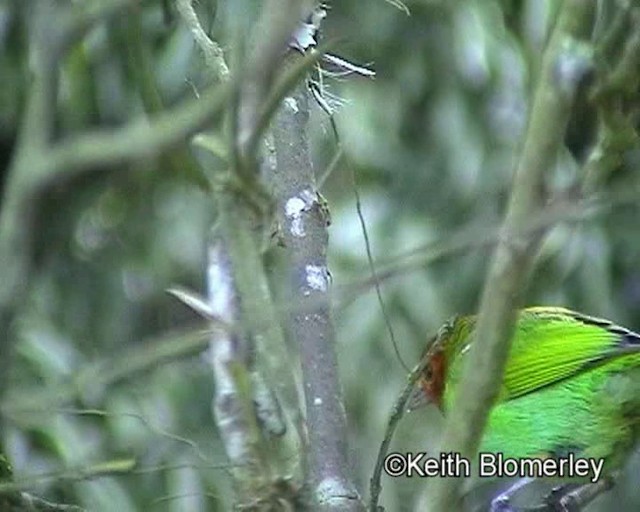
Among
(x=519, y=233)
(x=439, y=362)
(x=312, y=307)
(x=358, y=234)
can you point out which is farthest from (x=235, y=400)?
(x=358, y=234)

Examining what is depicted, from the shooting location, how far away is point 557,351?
196 cm

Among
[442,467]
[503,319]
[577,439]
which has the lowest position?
[577,439]

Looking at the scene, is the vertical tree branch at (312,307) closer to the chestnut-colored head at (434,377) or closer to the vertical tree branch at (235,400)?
the vertical tree branch at (235,400)

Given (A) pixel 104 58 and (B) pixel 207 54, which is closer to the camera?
(B) pixel 207 54

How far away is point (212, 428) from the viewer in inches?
132

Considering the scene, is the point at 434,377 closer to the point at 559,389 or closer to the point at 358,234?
the point at 559,389

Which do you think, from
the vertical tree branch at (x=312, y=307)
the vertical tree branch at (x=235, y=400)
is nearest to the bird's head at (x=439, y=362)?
the vertical tree branch at (x=312, y=307)

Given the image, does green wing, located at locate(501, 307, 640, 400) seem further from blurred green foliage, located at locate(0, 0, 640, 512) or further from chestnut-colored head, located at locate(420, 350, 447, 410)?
blurred green foliage, located at locate(0, 0, 640, 512)

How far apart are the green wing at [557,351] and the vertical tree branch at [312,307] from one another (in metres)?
0.36

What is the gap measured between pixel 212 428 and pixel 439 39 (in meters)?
1.05

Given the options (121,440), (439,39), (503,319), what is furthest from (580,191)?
(439,39)

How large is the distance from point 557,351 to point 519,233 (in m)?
1.06

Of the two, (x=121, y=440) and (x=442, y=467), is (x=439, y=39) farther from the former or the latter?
Answer: (x=442, y=467)

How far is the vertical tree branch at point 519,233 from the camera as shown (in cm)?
91
